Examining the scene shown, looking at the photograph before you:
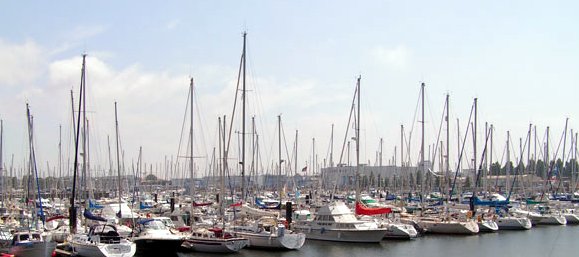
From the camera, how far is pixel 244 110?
4962 centimetres

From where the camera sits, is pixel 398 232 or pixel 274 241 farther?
pixel 398 232

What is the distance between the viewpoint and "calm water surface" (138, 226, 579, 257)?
158 feet

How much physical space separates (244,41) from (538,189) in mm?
73997

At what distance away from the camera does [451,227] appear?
203 feet

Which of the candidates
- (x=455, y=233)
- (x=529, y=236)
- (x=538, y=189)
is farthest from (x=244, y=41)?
(x=538, y=189)

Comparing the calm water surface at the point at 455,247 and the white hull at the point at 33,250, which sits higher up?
the white hull at the point at 33,250

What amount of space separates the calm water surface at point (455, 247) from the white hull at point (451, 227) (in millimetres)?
1043

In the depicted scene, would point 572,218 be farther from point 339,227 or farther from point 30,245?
point 30,245

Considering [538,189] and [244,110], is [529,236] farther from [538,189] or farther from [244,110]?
[538,189]

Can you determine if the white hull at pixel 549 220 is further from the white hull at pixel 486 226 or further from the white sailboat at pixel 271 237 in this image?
the white sailboat at pixel 271 237

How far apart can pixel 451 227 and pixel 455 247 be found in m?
9.26

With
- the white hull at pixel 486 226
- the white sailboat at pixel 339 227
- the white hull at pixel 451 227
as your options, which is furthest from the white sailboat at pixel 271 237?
the white hull at pixel 486 226

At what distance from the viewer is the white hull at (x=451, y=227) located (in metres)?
61.5

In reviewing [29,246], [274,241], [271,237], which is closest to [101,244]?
[29,246]
